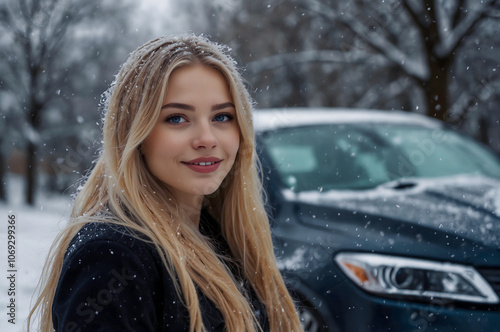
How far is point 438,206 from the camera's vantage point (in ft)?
9.21

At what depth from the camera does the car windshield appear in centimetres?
338

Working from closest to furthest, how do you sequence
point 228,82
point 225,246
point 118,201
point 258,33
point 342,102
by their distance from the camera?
1. point 118,201
2. point 228,82
3. point 225,246
4. point 258,33
5. point 342,102

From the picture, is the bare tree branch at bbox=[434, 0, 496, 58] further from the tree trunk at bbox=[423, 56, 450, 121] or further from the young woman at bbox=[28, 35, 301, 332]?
the young woman at bbox=[28, 35, 301, 332]

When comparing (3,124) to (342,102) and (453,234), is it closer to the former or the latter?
(342,102)

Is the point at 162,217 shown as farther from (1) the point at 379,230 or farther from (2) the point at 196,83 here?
(1) the point at 379,230

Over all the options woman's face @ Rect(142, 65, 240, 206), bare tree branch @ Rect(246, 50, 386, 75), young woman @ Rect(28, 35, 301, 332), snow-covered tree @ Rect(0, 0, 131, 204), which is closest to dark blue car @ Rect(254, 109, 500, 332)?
young woman @ Rect(28, 35, 301, 332)

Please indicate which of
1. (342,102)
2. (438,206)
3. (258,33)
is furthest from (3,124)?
(438,206)

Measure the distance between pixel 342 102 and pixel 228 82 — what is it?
15.0m

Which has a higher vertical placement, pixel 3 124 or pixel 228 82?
pixel 228 82

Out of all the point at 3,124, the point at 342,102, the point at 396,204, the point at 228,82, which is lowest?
the point at 3,124

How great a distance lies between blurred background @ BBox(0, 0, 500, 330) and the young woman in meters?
0.58

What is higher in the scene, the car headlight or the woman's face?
the woman's face

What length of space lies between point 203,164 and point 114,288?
0.47 metres

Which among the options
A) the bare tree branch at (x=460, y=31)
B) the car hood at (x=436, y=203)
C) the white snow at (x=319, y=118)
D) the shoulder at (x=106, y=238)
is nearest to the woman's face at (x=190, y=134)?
the shoulder at (x=106, y=238)
